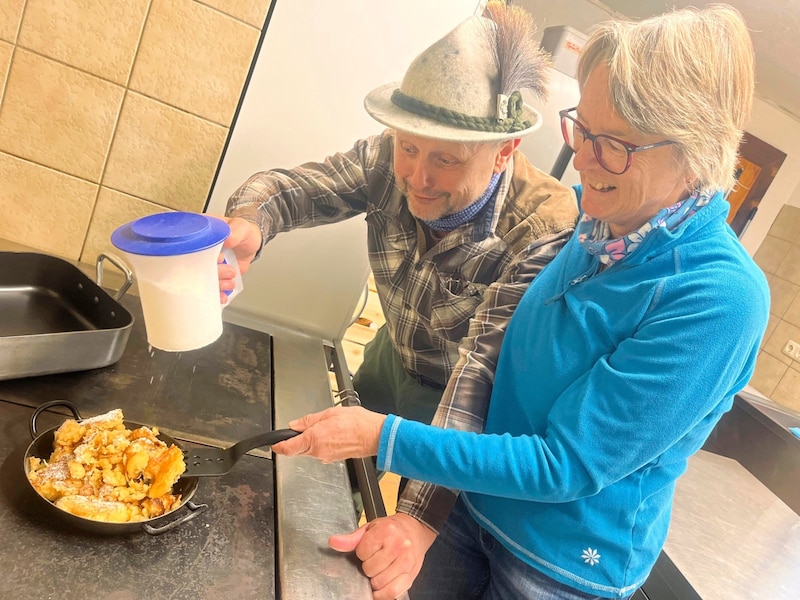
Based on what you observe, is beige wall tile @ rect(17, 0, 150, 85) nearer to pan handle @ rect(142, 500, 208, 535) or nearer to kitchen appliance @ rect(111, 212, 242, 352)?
kitchen appliance @ rect(111, 212, 242, 352)

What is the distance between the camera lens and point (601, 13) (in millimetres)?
1353

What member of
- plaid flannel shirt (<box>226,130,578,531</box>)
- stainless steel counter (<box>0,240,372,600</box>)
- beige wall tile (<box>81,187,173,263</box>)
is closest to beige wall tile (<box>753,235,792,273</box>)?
plaid flannel shirt (<box>226,130,578,531</box>)

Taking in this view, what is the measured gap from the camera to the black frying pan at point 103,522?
65 cm

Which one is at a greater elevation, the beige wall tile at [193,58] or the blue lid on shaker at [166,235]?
the beige wall tile at [193,58]

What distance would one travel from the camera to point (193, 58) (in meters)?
1.19

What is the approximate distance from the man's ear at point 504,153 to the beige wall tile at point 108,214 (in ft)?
2.41

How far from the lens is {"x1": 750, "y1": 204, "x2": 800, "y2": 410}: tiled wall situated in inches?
67.1

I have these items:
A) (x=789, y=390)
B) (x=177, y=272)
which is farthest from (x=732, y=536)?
(x=177, y=272)

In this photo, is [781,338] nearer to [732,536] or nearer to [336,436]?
[732,536]

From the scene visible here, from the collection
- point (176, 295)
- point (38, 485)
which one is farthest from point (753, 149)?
point (38, 485)

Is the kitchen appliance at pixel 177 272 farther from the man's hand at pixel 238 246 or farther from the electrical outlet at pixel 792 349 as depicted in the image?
the electrical outlet at pixel 792 349

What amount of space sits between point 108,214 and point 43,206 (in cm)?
13

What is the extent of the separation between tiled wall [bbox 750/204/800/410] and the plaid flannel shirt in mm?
978

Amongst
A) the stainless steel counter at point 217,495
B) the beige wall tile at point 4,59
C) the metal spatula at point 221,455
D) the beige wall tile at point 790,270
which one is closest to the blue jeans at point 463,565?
the stainless steel counter at point 217,495
